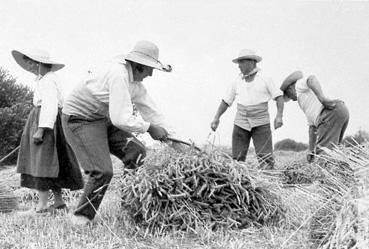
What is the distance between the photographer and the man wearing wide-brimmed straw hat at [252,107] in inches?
305

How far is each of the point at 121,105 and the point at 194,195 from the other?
91cm

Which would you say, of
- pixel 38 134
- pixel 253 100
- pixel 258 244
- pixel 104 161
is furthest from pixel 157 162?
pixel 253 100

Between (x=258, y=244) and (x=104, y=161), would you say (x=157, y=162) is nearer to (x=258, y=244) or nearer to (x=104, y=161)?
(x=104, y=161)

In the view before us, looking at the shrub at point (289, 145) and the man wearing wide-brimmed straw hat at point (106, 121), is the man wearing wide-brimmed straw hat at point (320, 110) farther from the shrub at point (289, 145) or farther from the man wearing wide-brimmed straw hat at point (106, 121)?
the shrub at point (289, 145)

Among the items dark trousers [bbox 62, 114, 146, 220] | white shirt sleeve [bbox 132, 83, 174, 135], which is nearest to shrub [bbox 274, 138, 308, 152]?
white shirt sleeve [bbox 132, 83, 174, 135]

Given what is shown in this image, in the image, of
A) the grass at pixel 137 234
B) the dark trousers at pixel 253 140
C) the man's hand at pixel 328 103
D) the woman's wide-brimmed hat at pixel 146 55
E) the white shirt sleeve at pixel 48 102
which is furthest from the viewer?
the dark trousers at pixel 253 140

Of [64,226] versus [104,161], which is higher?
[104,161]

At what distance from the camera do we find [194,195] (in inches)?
177

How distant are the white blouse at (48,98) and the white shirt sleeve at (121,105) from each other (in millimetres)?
1566

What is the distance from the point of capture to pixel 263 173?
5238 mm

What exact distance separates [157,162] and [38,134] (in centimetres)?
192

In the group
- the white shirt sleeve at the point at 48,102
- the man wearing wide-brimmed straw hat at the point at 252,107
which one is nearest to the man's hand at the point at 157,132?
the white shirt sleeve at the point at 48,102

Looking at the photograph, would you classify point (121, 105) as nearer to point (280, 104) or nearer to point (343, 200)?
point (343, 200)

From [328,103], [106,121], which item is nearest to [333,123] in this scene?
[328,103]
